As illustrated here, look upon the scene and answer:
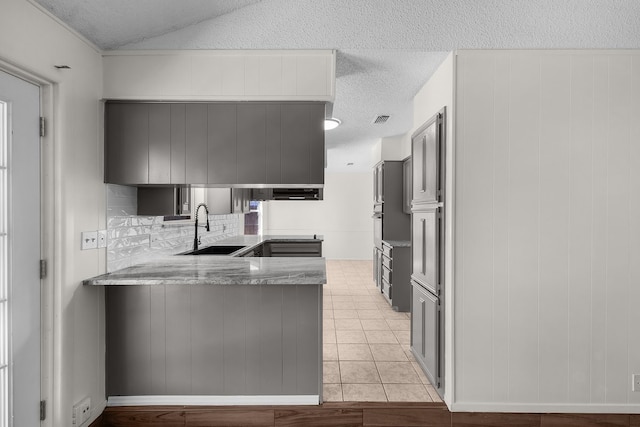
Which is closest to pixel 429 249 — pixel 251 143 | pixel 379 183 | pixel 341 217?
pixel 251 143

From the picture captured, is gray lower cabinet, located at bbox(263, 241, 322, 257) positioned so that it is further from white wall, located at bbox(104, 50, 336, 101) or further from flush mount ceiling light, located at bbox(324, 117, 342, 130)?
white wall, located at bbox(104, 50, 336, 101)

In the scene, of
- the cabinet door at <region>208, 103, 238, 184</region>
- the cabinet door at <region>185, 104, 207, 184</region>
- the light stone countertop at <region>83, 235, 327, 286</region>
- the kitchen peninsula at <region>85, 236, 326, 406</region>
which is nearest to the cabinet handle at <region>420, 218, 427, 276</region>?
the light stone countertop at <region>83, 235, 327, 286</region>

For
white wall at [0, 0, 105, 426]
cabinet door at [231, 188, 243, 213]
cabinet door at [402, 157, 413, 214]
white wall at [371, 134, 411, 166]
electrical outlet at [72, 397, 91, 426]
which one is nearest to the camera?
white wall at [0, 0, 105, 426]

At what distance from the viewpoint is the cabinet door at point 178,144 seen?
8.20ft

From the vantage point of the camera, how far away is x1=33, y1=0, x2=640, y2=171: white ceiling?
221cm

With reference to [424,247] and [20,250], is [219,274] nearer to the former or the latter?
[20,250]

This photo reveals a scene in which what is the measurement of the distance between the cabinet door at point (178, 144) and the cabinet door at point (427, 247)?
5.90ft

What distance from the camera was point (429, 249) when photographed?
2.73 meters

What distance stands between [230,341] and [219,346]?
81mm

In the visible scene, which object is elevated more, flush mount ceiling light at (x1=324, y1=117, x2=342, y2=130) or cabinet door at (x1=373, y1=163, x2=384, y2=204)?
flush mount ceiling light at (x1=324, y1=117, x2=342, y2=130)

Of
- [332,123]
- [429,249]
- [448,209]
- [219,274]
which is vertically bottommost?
[219,274]

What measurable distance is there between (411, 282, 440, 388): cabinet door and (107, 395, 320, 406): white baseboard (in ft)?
2.93

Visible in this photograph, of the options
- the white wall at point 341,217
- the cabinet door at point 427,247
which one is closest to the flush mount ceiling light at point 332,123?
the cabinet door at point 427,247

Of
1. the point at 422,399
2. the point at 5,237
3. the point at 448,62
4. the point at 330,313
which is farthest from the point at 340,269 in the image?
the point at 5,237
